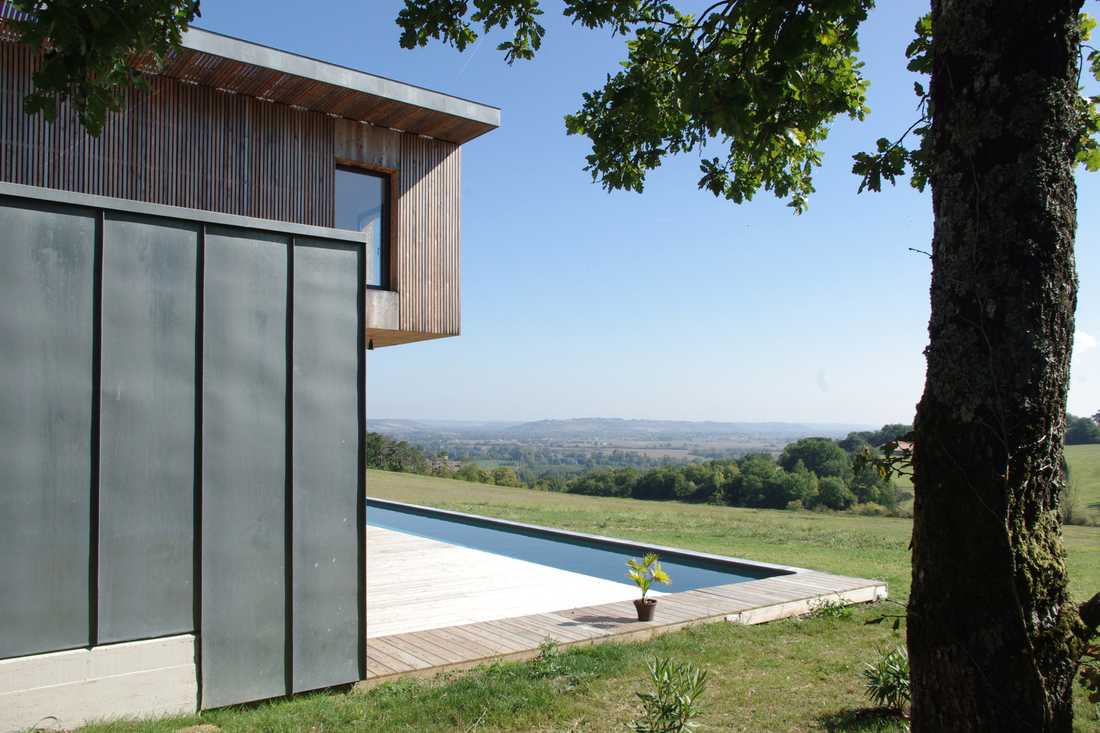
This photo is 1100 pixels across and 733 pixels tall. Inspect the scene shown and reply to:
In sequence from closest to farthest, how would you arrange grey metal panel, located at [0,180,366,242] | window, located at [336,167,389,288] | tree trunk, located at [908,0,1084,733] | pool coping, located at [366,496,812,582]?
tree trunk, located at [908,0,1084,733]
grey metal panel, located at [0,180,366,242]
window, located at [336,167,389,288]
pool coping, located at [366,496,812,582]

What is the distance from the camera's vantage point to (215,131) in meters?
8.33

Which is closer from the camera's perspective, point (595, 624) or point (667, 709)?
point (667, 709)

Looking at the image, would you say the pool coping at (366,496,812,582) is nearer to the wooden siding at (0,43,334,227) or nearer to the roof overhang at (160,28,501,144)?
the roof overhang at (160,28,501,144)

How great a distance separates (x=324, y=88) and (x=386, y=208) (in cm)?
154

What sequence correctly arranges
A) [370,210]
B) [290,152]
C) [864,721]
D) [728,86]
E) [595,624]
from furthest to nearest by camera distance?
1. [370,210]
2. [290,152]
3. [595,624]
4. [864,721]
5. [728,86]

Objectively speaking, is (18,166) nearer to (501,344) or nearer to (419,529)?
(419,529)

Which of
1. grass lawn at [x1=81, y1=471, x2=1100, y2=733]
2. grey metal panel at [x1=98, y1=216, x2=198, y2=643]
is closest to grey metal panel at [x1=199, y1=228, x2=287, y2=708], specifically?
grey metal panel at [x1=98, y1=216, x2=198, y2=643]

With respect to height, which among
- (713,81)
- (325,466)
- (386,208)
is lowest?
(325,466)

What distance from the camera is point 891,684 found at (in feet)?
15.4

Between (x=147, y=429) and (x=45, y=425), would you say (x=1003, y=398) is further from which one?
(x=45, y=425)

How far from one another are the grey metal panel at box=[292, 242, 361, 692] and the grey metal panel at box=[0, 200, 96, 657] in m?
1.19

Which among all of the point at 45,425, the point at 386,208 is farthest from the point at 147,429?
the point at 386,208

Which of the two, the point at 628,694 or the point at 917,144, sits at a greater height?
the point at 917,144

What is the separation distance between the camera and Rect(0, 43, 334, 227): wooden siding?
23.8 feet
